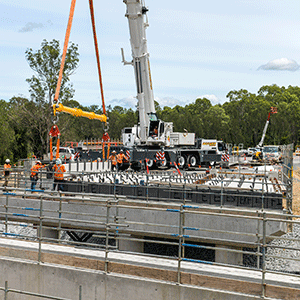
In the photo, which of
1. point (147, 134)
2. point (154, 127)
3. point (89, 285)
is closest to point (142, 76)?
point (154, 127)

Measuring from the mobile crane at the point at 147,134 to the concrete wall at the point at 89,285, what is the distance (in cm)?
1755

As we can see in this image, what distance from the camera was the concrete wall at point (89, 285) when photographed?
22.2 feet

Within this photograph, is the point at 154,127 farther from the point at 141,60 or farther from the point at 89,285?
the point at 89,285

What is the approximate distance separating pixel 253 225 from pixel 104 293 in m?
5.70

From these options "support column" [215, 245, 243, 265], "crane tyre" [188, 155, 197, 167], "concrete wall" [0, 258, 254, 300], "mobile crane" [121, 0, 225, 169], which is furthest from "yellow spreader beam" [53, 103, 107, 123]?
"crane tyre" [188, 155, 197, 167]

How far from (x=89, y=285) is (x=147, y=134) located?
23184 millimetres

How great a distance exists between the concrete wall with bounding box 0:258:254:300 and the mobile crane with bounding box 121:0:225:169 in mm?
17554

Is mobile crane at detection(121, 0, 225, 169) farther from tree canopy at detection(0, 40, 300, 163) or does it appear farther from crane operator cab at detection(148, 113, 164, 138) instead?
tree canopy at detection(0, 40, 300, 163)

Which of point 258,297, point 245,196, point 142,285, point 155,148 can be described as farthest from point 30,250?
point 155,148

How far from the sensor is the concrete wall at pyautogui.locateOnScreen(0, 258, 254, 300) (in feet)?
22.2

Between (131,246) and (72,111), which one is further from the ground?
(72,111)

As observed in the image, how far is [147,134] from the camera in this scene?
30234 mm

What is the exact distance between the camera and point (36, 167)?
1609 cm

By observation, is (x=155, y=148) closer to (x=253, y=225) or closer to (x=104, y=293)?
(x=253, y=225)
